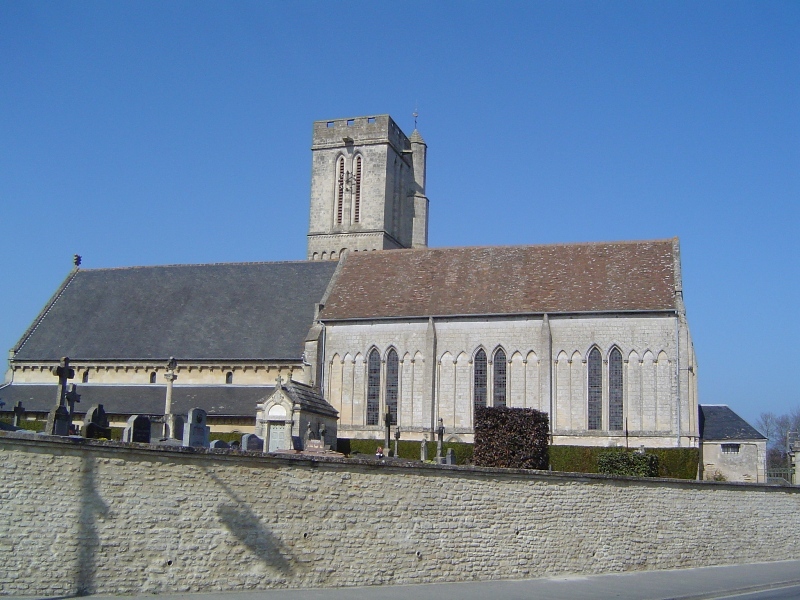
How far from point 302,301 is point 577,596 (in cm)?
2884

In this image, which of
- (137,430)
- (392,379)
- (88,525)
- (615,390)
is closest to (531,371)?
(615,390)

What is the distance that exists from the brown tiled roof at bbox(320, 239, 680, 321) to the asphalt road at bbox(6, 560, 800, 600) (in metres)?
17.2

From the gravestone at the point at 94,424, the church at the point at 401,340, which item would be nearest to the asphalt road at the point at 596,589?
the gravestone at the point at 94,424

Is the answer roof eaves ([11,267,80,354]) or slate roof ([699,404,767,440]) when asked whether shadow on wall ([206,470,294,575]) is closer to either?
slate roof ([699,404,767,440])

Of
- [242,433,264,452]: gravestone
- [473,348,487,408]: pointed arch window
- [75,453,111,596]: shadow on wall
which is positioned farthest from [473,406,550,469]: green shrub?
[75,453,111,596]: shadow on wall

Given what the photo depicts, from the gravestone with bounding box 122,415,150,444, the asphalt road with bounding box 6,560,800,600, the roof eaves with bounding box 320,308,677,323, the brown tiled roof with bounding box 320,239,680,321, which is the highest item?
the brown tiled roof with bounding box 320,239,680,321

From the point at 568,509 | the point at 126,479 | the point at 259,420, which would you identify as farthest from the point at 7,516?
the point at 259,420

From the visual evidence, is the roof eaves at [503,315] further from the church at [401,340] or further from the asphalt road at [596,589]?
the asphalt road at [596,589]

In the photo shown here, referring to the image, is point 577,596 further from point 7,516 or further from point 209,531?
Answer: point 7,516

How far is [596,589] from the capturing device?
1888 cm

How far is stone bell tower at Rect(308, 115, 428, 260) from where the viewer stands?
63.2 meters

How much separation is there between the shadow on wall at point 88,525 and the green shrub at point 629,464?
18.1 metres

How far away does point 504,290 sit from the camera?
40.7 metres

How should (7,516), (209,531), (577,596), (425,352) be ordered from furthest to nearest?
(425,352)
(577,596)
(209,531)
(7,516)
